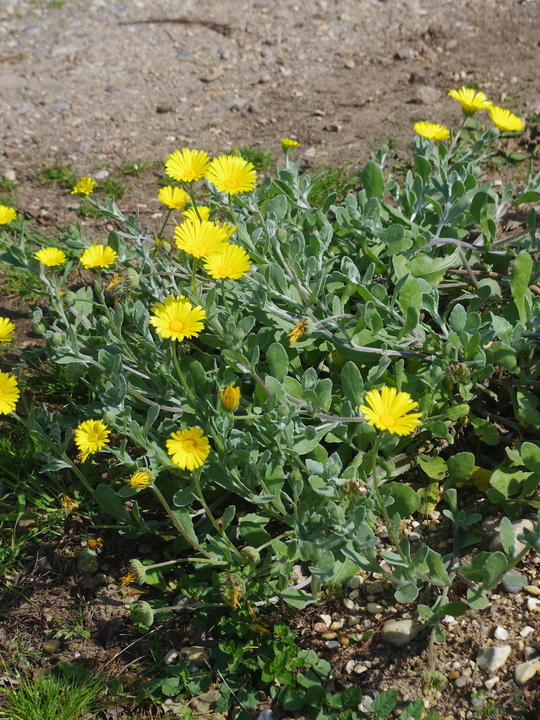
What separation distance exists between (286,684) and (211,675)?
29 centimetres

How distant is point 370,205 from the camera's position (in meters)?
3.03

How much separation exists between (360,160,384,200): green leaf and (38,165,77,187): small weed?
2.48 metres

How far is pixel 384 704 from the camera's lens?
201cm

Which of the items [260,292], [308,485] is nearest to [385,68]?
[260,292]

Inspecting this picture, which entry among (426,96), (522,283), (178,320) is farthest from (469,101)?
(426,96)

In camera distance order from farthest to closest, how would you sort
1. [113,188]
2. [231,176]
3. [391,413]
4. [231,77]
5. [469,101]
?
[231,77]
[113,188]
[469,101]
[231,176]
[391,413]

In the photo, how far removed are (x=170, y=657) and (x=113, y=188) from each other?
3392mm

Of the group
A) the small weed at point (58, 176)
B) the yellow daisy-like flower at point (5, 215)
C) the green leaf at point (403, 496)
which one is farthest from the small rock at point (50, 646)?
the small weed at point (58, 176)

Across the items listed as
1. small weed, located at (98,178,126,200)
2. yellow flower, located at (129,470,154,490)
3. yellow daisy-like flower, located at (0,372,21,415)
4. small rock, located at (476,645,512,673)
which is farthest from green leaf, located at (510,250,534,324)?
small weed, located at (98,178,126,200)

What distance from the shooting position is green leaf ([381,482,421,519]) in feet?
7.93

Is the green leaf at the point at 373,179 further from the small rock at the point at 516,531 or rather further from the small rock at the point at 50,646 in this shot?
the small rock at the point at 50,646

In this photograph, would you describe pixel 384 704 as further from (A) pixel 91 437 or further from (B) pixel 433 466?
(A) pixel 91 437

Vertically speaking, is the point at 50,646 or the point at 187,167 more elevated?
the point at 187,167

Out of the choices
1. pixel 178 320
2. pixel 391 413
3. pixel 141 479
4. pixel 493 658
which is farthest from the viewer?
pixel 178 320
